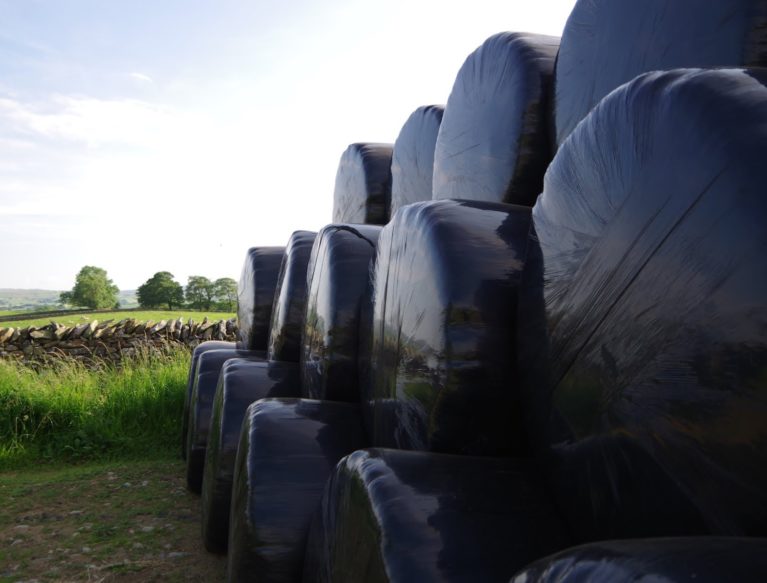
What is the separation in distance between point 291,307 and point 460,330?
1.40m

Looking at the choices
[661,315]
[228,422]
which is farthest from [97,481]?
[661,315]

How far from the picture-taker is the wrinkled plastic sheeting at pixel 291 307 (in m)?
2.39

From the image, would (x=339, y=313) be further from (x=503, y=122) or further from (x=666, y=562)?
(x=666, y=562)

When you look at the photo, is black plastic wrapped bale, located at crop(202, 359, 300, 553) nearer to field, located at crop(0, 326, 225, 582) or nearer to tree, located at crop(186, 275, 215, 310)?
field, located at crop(0, 326, 225, 582)

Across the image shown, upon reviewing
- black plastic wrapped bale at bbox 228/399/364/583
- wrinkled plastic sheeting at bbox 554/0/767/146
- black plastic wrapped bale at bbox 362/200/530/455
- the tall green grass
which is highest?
wrinkled plastic sheeting at bbox 554/0/767/146

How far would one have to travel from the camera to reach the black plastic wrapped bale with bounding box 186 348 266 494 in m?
3.02

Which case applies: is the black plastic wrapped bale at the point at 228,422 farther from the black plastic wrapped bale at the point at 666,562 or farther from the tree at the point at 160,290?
the tree at the point at 160,290

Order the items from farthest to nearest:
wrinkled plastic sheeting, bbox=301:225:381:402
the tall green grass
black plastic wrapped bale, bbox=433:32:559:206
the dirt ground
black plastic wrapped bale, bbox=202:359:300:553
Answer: the tall green grass < the dirt ground < black plastic wrapped bale, bbox=202:359:300:553 < wrinkled plastic sheeting, bbox=301:225:381:402 < black plastic wrapped bale, bbox=433:32:559:206

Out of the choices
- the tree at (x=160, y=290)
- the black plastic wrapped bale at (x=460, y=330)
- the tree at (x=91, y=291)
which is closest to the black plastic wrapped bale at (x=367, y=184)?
the black plastic wrapped bale at (x=460, y=330)

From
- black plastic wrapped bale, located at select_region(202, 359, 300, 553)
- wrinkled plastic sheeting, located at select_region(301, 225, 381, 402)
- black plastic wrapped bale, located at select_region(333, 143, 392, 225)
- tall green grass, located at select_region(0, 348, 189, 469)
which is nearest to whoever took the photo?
wrinkled plastic sheeting, located at select_region(301, 225, 381, 402)

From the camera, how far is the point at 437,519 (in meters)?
0.88

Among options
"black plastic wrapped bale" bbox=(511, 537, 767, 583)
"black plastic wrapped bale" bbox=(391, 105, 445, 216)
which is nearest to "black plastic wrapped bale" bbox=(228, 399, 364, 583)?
"black plastic wrapped bale" bbox=(511, 537, 767, 583)

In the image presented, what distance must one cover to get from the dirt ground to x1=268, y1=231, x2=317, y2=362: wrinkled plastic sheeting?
0.72 meters

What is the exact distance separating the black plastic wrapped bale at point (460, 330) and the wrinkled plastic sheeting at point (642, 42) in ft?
0.96
